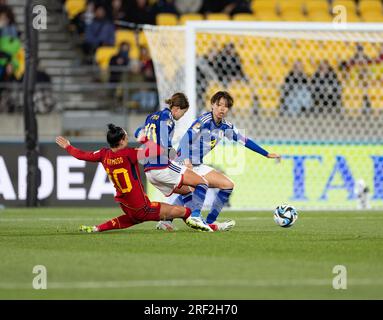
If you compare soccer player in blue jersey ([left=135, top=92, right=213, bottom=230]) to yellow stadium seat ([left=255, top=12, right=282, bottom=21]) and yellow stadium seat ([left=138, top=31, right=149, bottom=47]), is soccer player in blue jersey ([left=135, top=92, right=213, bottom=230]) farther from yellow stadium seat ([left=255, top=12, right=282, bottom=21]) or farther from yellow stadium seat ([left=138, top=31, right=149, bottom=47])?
yellow stadium seat ([left=255, top=12, right=282, bottom=21])

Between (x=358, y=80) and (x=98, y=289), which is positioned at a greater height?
(x=358, y=80)

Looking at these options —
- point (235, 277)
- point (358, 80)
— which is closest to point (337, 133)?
point (358, 80)

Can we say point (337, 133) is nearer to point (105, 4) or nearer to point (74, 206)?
point (74, 206)

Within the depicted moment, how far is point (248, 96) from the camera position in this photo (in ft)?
65.1

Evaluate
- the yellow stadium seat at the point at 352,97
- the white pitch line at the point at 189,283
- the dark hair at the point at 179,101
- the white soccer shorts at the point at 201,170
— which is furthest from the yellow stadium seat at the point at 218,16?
the white pitch line at the point at 189,283

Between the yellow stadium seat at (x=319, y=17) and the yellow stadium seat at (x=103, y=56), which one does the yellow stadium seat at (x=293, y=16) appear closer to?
the yellow stadium seat at (x=319, y=17)

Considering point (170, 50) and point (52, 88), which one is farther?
point (52, 88)

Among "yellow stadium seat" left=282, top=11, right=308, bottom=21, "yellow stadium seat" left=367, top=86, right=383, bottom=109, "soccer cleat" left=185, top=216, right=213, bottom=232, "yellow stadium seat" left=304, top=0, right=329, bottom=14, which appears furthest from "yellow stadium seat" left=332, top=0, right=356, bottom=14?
"soccer cleat" left=185, top=216, right=213, bottom=232

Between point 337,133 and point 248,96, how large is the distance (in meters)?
1.84

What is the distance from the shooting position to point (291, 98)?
64.4 ft

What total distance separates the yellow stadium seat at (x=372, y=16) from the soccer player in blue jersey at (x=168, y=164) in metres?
13.9

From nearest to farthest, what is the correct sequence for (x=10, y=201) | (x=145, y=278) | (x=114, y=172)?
(x=145, y=278) < (x=114, y=172) < (x=10, y=201)

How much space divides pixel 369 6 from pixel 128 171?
15.5 metres

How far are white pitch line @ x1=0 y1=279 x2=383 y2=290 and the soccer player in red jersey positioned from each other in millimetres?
3639
